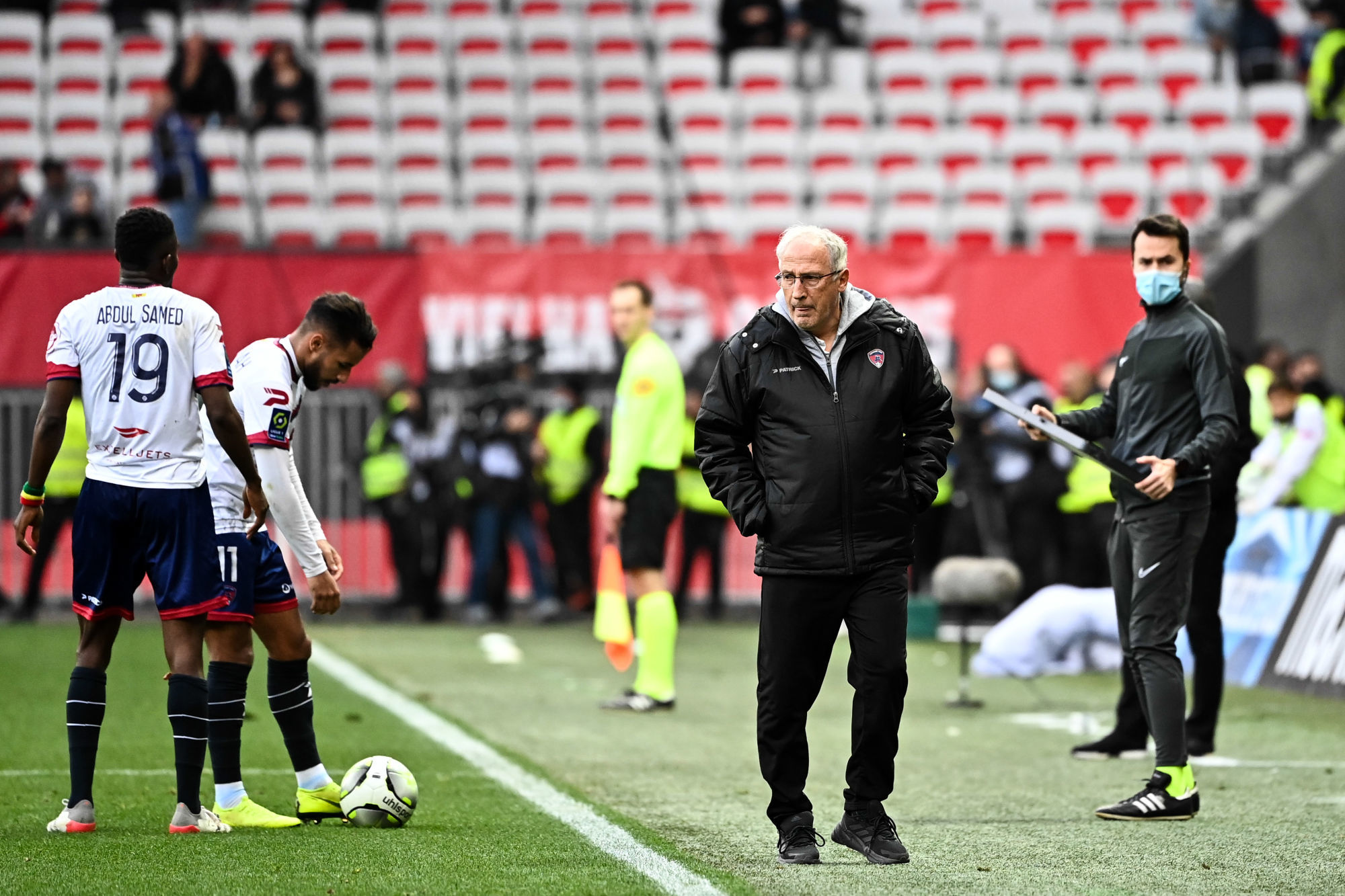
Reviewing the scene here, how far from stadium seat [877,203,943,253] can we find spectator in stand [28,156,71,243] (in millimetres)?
7667

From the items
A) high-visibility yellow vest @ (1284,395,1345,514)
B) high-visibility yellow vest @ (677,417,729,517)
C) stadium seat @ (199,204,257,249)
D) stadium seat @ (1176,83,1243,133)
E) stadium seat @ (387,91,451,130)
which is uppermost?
stadium seat @ (1176,83,1243,133)

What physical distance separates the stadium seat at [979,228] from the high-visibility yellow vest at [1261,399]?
608cm

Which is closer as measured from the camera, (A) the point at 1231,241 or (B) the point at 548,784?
(B) the point at 548,784

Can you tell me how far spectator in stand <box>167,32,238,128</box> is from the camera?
1877 centimetres

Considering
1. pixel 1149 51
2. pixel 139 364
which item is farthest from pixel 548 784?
pixel 1149 51

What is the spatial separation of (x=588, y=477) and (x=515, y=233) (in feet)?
11.7

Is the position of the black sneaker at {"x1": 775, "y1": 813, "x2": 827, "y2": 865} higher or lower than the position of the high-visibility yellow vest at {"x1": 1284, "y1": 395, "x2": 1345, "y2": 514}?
lower

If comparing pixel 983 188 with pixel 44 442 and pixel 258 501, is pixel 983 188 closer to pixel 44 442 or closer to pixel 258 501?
pixel 258 501

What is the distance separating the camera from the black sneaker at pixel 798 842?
18.3ft

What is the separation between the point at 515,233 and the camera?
18609 millimetres

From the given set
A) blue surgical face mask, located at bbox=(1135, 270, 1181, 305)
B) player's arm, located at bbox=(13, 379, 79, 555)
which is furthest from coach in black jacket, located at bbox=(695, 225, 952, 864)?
player's arm, located at bbox=(13, 379, 79, 555)

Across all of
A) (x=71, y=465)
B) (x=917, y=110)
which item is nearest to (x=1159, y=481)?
(x=71, y=465)

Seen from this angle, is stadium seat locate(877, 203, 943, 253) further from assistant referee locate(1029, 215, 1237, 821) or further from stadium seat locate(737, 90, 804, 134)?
assistant referee locate(1029, 215, 1237, 821)

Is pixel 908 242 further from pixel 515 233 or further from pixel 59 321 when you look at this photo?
pixel 59 321
